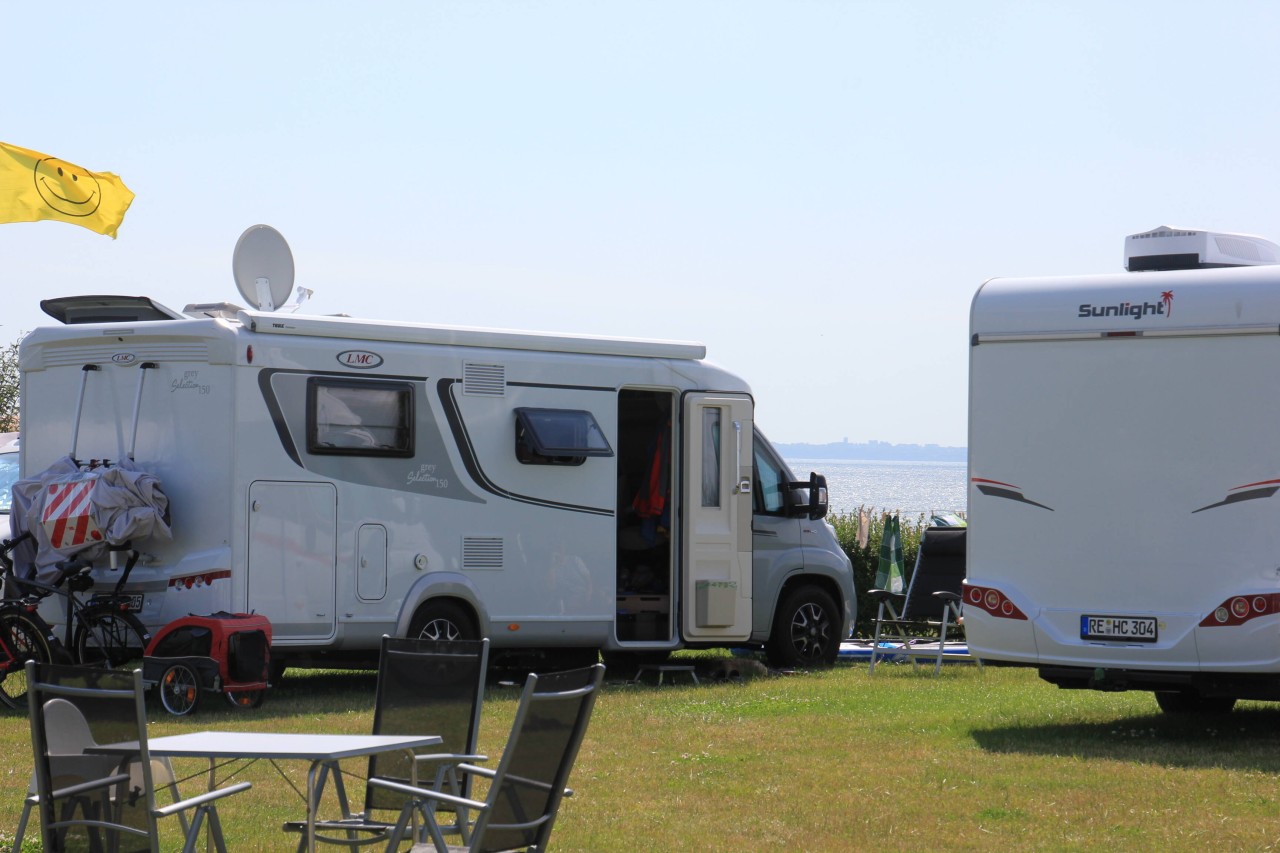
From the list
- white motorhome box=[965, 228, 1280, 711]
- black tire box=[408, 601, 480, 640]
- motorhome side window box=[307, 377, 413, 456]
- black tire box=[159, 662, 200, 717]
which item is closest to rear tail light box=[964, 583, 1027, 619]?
white motorhome box=[965, 228, 1280, 711]

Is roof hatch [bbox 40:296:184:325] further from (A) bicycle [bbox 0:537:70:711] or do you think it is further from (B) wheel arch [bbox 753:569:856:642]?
(B) wheel arch [bbox 753:569:856:642]

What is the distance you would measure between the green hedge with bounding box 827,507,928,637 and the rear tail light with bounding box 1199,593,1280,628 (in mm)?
8709

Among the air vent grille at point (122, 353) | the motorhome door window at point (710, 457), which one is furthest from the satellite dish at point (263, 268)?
the motorhome door window at point (710, 457)

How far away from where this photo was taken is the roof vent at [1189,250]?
969cm

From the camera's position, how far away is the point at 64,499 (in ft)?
35.8

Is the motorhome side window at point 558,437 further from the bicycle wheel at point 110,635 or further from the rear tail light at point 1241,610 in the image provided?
the rear tail light at point 1241,610

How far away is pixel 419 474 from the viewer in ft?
39.1

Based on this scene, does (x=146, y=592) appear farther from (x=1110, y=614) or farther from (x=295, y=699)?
(x=1110, y=614)

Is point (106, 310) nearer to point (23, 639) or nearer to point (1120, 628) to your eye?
point (23, 639)

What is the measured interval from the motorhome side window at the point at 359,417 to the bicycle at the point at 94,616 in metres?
1.46

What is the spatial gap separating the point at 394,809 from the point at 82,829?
53.5 inches

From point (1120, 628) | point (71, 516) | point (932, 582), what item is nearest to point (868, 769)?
point (1120, 628)

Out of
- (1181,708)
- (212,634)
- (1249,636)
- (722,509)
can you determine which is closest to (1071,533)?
(1249,636)

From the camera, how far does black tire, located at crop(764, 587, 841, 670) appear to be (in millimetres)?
14047
